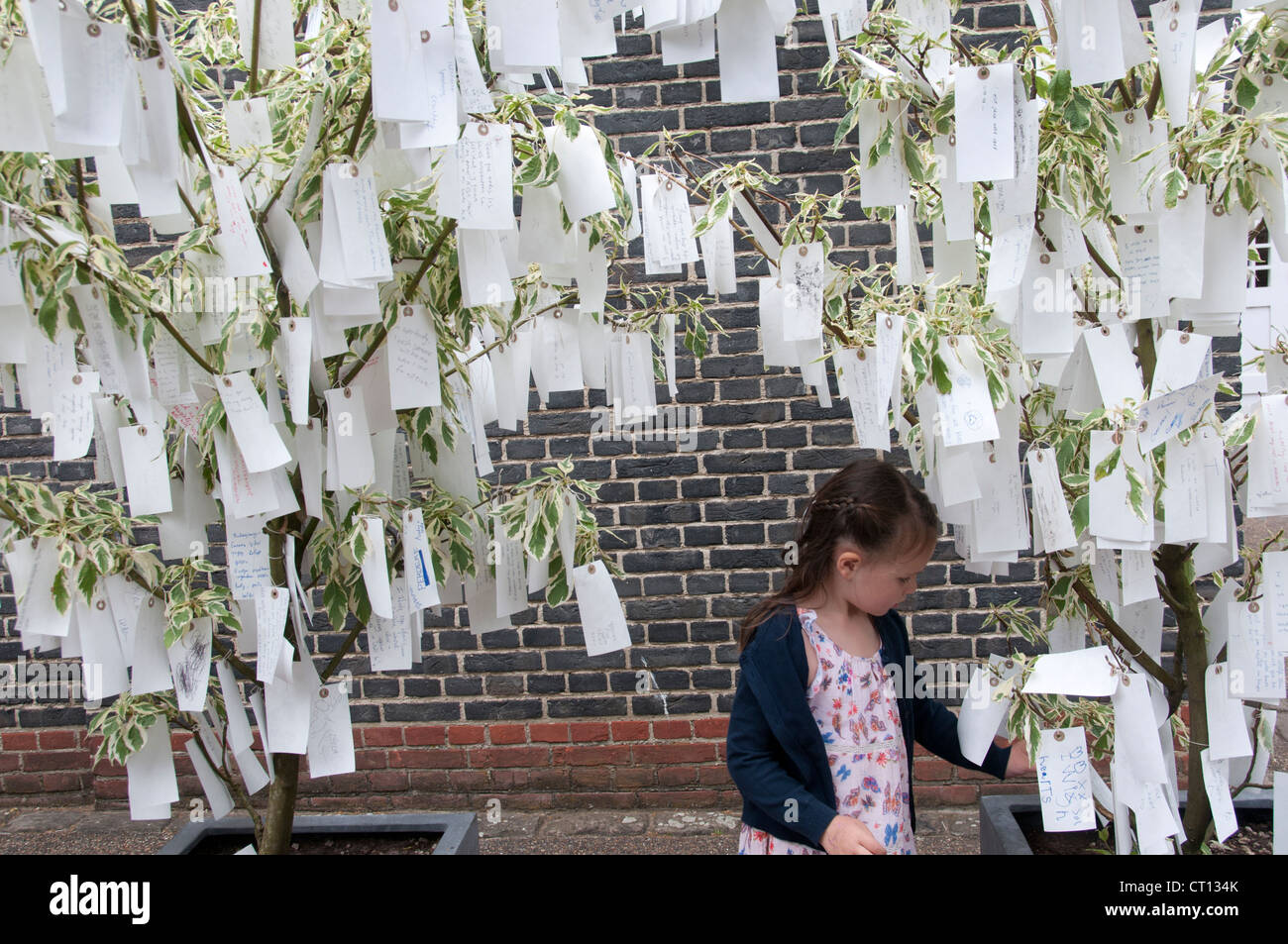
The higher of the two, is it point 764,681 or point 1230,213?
point 1230,213

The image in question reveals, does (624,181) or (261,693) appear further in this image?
(261,693)

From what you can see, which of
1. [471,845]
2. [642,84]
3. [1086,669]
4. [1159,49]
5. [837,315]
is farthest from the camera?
[642,84]

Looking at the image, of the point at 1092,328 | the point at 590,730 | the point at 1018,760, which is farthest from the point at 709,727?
the point at 1092,328

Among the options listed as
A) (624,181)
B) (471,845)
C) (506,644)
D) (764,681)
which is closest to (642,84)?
(624,181)

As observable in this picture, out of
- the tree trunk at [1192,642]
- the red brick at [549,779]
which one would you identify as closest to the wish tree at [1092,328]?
the tree trunk at [1192,642]

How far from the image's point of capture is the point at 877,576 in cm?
171

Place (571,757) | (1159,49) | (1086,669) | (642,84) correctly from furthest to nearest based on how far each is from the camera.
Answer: (571,757), (642,84), (1086,669), (1159,49)

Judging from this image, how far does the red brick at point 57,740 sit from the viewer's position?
3.33 meters

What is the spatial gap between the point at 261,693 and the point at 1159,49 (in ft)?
5.72

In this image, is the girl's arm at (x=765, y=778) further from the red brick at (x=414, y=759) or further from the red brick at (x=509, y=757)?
the red brick at (x=414, y=759)

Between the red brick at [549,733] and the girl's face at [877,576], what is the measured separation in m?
1.67

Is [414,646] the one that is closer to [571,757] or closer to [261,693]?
[261,693]

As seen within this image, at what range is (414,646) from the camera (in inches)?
68.8

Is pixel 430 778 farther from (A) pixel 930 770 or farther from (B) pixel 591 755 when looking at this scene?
(A) pixel 930 770
